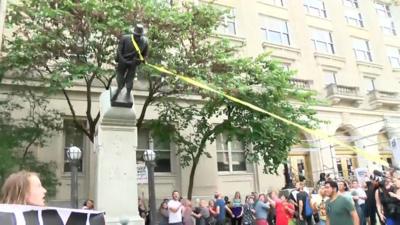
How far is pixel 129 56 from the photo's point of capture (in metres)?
8.65

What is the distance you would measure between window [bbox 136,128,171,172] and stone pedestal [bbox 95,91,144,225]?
34.1 feet

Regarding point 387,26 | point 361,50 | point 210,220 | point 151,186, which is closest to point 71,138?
point 151,186

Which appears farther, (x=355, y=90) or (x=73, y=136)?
(x=355, y=90)

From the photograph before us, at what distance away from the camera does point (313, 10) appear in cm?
3023

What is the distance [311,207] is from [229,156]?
967 cm

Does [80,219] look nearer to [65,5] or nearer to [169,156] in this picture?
[65,5]

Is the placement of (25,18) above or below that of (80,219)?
above

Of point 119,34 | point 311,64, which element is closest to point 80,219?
point 119,34

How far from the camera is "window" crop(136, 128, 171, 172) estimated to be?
20.2 m

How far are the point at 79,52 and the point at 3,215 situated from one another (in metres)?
12.3

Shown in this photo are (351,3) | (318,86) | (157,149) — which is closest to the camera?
(157,149)

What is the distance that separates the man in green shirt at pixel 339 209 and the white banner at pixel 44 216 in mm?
4624

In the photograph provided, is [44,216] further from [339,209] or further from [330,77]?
[330,77]

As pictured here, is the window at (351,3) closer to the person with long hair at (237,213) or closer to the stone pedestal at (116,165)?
the person with long hair at (237,213)
